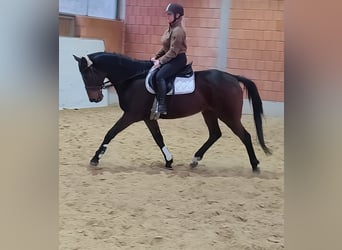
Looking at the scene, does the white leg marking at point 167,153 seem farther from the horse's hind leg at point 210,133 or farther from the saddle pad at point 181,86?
the saddle pad at point 181,86

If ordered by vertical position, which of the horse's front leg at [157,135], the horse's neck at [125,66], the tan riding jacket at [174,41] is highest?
the tan riding jacket at [174,41]

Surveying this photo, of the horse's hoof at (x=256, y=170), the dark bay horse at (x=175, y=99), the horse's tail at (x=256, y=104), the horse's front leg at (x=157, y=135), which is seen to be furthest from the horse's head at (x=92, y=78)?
the horse's hoof at (x=256, y=170)

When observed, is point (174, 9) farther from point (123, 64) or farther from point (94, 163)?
point (94, 163)

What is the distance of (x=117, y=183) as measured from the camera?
5.82 ft

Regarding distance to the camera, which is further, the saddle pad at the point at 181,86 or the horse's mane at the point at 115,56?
the saddle pad at the point at 181,86

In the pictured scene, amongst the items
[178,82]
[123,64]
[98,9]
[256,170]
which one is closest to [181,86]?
[178,82]

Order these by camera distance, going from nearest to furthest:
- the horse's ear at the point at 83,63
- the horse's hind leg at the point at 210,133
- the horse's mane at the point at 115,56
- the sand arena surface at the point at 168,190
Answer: the sand arena surface at the point at 168,190 < the horse's ear at the point at 83,63 < the horse's mane at the point at 115,56 < the horse's hind leg at the point at 210,133

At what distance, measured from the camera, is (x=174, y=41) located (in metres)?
1.82

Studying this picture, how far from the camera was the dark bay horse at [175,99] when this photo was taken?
1995 mm

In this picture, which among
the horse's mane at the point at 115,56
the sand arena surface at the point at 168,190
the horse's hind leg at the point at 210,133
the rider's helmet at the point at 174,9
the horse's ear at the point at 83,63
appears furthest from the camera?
the horse's hind leg at the point at 210,133

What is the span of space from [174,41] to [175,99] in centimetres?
43
